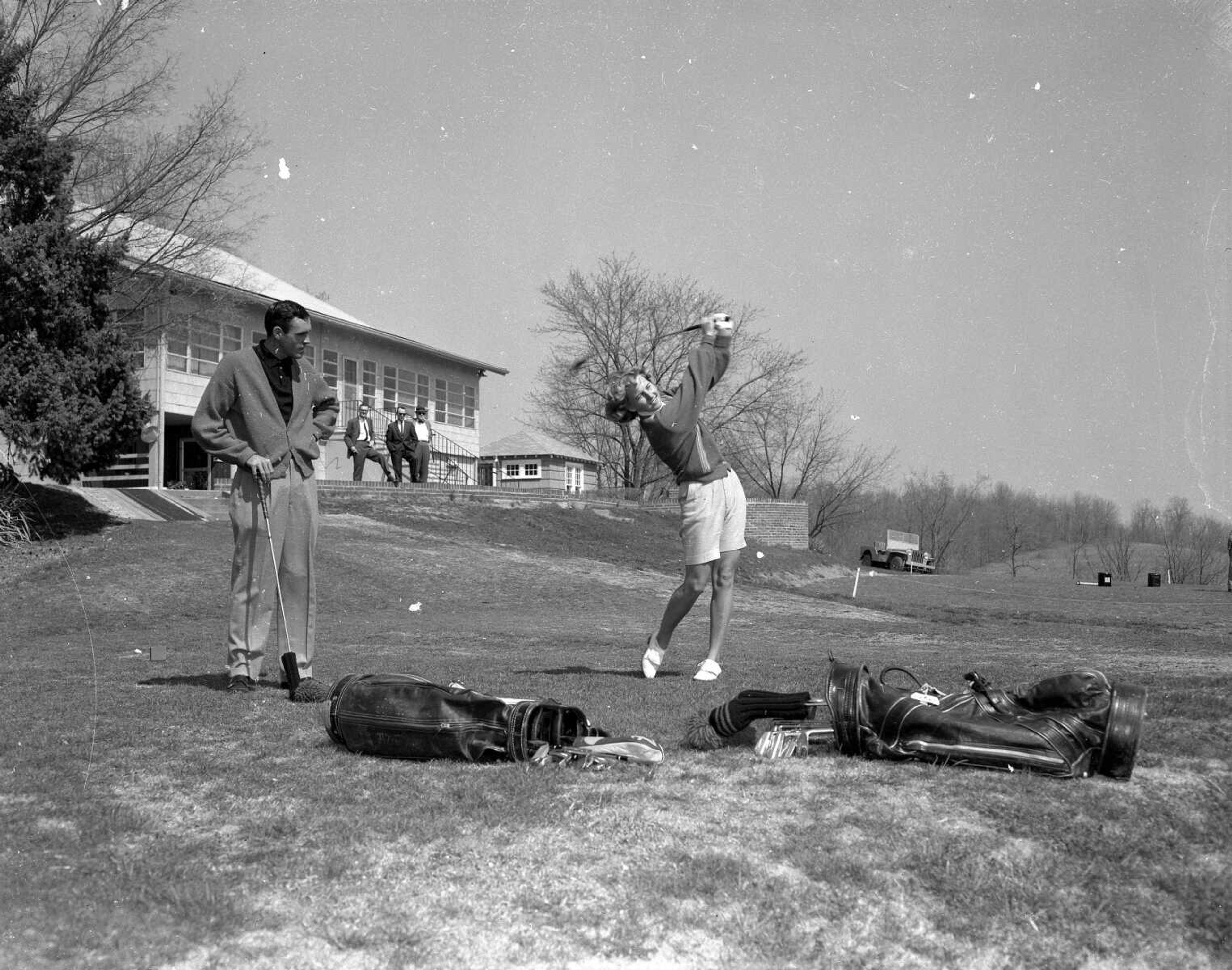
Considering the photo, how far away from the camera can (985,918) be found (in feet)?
10.3

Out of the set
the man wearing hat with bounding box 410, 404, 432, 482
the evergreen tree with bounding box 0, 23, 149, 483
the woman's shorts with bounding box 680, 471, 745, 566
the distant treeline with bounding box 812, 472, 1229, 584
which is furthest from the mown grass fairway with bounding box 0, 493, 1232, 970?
the distant treeline with bounding box 812, 472, 1229, 584

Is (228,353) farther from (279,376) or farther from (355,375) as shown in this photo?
(355,375)

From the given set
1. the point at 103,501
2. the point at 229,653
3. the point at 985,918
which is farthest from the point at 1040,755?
the point at 103,501

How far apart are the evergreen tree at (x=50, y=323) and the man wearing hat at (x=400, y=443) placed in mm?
9300

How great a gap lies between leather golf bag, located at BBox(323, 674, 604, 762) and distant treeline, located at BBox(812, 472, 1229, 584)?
67245 millimetres

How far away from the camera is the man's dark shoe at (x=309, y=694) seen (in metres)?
5.85

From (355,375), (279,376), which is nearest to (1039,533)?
(355,375)

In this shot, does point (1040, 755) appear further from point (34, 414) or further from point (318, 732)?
point (34, 414)

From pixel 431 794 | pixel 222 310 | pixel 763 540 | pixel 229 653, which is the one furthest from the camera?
pixel 763 540

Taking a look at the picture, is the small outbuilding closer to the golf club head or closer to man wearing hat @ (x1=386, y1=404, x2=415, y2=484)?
man wearing hat @ (x1=386, y1=404, x2=415, y2=484)

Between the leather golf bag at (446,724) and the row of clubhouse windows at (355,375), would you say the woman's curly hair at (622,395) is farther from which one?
the row of clubhouse windows at (355,375)

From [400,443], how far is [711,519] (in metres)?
22.7

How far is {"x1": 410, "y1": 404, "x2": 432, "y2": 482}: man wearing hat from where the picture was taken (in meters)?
29.1

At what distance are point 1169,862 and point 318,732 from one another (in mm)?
3365
